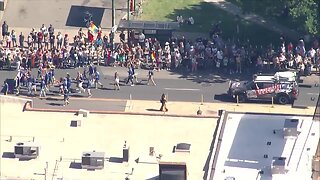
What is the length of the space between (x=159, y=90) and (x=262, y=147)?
13.8 metres

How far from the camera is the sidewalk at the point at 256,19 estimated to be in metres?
87.1

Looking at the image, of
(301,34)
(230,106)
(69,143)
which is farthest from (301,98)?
(69,143)

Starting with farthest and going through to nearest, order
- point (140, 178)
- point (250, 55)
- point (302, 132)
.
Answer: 1. point (250, 55)
2. point (302, 132)
3. point (140, 178)

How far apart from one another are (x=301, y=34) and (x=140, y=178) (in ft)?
85.8

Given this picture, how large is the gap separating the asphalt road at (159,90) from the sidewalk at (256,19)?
7.04 m

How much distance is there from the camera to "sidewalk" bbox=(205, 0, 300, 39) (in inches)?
3431

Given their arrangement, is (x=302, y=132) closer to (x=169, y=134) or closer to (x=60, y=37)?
(x=169, y=134)

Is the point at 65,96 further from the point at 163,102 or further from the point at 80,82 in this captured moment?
the point at 163,102

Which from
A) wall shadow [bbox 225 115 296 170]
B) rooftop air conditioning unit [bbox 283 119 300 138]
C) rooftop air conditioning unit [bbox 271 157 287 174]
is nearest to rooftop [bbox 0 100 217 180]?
wall shadow [bbox 225 115 296 170]

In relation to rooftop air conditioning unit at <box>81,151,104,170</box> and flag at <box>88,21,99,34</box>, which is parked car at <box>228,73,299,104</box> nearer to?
flag at <box>88,21,99,34</box>

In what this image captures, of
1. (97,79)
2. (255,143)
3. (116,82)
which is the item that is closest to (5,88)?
(97,79)

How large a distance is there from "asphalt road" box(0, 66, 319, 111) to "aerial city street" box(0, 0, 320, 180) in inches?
4.7

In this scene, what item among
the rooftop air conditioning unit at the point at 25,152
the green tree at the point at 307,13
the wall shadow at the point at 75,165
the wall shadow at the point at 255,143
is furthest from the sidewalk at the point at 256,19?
the rooftop air conditioning unit at the point at 25,152

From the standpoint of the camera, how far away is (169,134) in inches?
2680
